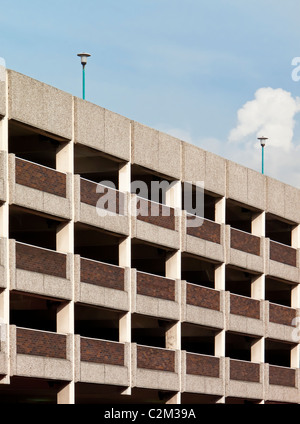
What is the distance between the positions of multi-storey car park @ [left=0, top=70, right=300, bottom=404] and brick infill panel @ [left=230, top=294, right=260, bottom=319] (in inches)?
4.1

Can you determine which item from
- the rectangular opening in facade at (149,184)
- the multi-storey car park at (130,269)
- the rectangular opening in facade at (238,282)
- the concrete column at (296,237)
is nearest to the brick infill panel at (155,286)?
the multi-storey car park at (130,269)

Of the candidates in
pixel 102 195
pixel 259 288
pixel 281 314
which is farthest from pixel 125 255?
pixel 281 314

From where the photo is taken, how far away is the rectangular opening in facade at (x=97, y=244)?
194 ft

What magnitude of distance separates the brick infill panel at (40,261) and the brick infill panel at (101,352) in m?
3.56

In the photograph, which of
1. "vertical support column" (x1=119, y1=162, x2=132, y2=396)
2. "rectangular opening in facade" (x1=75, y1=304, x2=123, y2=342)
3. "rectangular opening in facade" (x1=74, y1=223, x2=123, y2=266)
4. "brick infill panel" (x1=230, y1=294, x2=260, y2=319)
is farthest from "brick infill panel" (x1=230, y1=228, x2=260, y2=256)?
"vertical support column" (x1=119, y1=162, x2=132, y2=396)

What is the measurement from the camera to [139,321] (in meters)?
62.8

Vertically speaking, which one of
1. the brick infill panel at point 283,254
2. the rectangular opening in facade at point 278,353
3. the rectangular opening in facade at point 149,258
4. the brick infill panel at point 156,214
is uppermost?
the brick infill panel at point 283,254

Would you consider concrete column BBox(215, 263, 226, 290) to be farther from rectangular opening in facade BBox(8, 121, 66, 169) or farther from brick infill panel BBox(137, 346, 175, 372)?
rectangular opening in facade BBox(8, 121, 66, 169)

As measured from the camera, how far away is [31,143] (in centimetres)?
5506

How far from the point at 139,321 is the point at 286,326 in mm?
12412

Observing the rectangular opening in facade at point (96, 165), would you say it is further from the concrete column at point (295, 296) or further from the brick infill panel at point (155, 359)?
the concrete column at point (295, 296)

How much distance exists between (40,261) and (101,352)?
241 inches

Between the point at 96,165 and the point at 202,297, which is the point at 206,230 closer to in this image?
the point at 202,297
